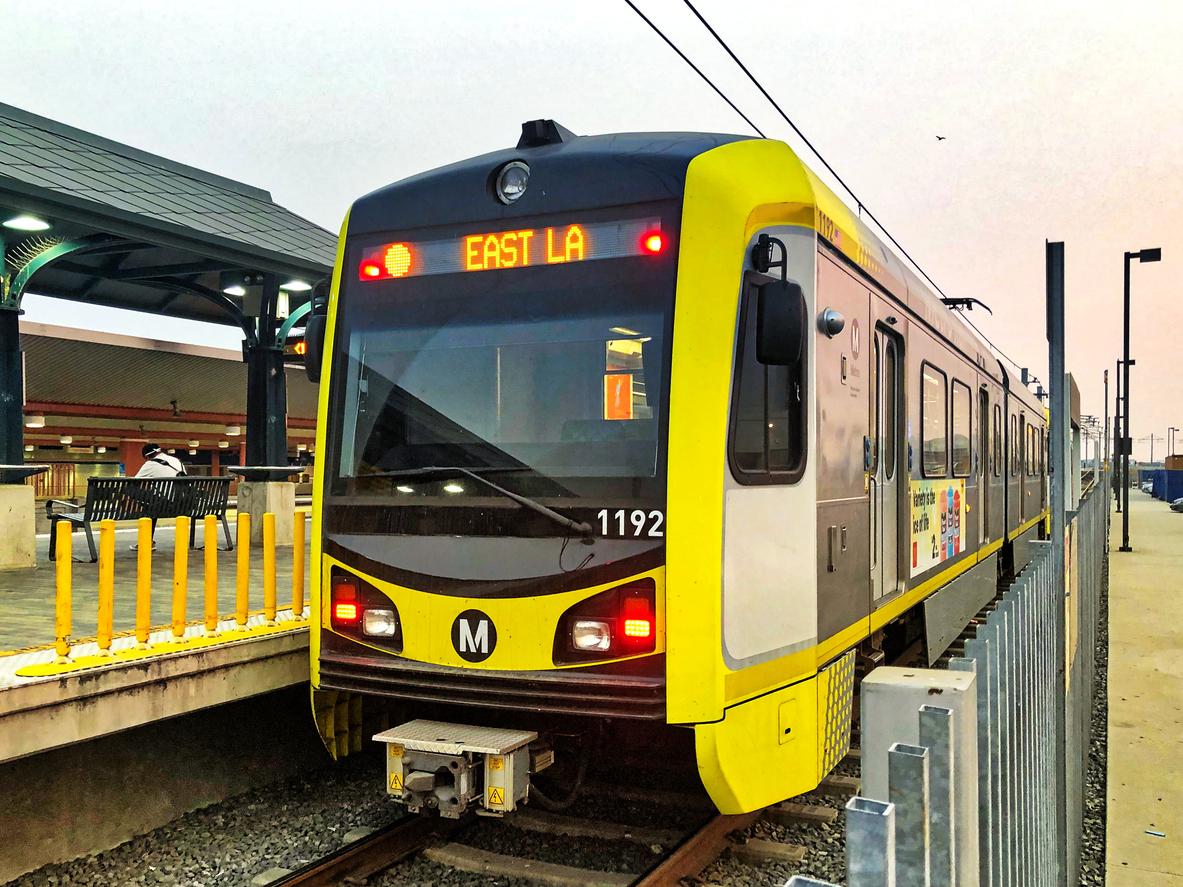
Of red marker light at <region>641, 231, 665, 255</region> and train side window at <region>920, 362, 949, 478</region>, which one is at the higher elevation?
red marker light at <region>641, 231, 665, 255</region>

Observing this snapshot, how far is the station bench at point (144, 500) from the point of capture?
391 inches

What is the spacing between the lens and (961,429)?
9602 mm

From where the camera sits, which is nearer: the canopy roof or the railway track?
the railway track

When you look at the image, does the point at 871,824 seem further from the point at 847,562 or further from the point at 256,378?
the point at 256,378

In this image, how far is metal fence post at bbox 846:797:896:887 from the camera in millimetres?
1354

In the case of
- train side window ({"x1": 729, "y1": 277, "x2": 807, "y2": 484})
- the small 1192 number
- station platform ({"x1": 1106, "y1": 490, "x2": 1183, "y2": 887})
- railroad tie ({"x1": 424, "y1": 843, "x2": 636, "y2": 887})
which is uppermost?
train side window ({"x1": 729, "y1": 277, "x2": 807, "y2": 484})

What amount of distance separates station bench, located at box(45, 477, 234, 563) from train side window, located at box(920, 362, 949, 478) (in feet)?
22.5

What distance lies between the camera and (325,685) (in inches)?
202

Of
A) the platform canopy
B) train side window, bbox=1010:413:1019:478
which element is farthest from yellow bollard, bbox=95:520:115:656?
train side window, bbox=1010:413:1019:478

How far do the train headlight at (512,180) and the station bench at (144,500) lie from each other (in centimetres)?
623

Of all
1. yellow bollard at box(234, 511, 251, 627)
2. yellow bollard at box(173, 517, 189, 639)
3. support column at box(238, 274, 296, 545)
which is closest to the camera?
yellow bollard at box(173, 517, 189, 639)

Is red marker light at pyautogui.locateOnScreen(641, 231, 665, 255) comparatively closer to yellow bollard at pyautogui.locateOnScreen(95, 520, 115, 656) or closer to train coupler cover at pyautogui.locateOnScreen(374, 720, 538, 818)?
train coupler cover at pyautogui.locateOnScreen(374, 720, 538, 818)

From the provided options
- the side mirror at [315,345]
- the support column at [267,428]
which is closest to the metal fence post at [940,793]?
Result: the side mirror at [315,345]

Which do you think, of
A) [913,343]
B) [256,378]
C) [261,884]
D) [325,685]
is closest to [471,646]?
[325,685]
